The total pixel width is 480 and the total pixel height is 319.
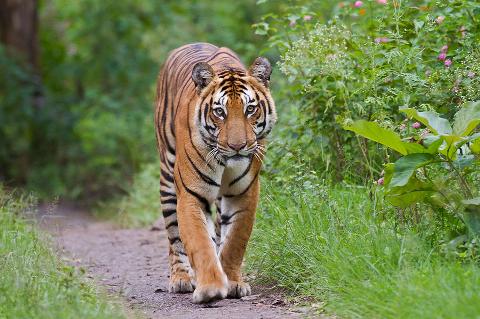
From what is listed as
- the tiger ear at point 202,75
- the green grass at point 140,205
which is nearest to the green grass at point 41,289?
the tiger ear at point 202,75

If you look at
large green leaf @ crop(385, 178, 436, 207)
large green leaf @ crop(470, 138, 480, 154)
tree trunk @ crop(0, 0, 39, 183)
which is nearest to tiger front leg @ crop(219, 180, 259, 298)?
large green leaf @ crop(385, 178, 436, 207)

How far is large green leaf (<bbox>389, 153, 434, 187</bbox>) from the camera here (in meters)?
5.11

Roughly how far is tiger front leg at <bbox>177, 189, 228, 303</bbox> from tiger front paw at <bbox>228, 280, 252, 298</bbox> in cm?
20

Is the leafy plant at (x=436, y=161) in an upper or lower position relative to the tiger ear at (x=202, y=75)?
lower

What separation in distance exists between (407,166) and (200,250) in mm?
1452

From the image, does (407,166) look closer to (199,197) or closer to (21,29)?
(199,197)

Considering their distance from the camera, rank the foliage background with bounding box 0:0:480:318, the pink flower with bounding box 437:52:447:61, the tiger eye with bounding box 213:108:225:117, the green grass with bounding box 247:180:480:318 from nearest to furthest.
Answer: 1. the green grass with bounding box 247:180:480:318
2. the foliage background with bounding box 0:0:480:318
3. the tiger eye with bounding box 213:108:225:117
4. the pink flower with bounding box 437:52:447:61

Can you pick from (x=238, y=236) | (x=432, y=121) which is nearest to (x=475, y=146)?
(x=432, y=121)

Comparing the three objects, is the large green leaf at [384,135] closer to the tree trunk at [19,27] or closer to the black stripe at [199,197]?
the black stripe at [199,197]

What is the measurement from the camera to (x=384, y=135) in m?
5.25

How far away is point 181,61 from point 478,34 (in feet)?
7.36

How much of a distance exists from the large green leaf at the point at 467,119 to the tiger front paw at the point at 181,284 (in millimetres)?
2285

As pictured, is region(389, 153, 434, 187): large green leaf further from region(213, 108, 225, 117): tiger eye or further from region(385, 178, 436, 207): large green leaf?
region(213, 108, 225, 117): tiger eye

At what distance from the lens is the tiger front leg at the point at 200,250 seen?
5754mm
